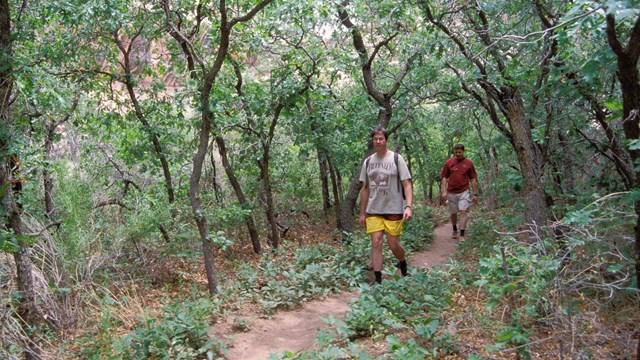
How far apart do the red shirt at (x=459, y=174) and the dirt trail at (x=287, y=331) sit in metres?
3.87

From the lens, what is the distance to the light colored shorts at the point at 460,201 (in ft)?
29.9


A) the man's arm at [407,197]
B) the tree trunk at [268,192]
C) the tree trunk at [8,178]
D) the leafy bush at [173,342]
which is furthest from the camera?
the tree trunk at [268,192]

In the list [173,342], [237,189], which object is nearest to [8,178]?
[173,342]

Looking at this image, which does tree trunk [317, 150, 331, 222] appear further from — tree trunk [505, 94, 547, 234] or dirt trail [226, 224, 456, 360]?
dirt trail [226, 224, 456, 360]

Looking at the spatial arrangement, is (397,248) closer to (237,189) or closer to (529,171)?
(529,171)

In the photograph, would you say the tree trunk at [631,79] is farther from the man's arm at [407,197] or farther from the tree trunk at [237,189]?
the tree trunk at [237,189]

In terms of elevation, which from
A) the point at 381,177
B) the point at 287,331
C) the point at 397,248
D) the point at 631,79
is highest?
A: the point at 631,79

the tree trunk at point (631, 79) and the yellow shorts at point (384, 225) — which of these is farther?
the yellow shorts at point (384, 225)

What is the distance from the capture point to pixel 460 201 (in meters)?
9.16

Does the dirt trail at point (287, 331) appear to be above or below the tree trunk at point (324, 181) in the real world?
below

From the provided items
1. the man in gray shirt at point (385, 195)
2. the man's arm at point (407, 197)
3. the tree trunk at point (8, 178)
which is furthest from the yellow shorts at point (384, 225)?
the tree trunk at point (8, 178)

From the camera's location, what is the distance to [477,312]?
4.53 metres

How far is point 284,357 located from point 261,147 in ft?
16.4

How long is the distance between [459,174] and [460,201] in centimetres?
50
